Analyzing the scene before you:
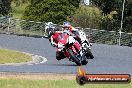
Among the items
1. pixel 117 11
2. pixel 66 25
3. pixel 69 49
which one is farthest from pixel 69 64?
pixel 117 11

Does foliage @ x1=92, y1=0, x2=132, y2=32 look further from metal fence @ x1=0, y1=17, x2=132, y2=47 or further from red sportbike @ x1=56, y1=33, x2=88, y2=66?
red sportbike @ x1=56, y1=33, x2=88, y2=66

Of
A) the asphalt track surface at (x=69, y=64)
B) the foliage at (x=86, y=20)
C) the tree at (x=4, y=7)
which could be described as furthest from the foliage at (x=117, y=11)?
the asphalt track surface at (x=69, y=64)

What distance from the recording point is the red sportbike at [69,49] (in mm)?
15684

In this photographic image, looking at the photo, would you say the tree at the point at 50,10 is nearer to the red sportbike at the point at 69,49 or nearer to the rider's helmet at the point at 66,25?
the red sportbike at the point at 69,49

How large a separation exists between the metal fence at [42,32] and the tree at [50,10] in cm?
697

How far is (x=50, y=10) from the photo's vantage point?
1925 inches

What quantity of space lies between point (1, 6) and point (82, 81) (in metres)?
48.2

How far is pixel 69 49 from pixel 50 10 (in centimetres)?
3283

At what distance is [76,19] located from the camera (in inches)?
1881

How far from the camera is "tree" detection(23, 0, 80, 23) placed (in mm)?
48000

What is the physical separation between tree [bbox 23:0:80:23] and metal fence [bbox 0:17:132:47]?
6.97 meters

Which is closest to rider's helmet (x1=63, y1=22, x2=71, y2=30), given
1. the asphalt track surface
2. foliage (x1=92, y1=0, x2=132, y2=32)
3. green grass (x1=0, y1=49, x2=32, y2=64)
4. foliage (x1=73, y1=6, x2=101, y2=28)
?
the asphalt track surface

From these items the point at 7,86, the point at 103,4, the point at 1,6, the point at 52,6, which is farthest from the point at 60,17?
the point at 7,86

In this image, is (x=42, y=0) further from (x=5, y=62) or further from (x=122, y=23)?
(x=5, y=62)
